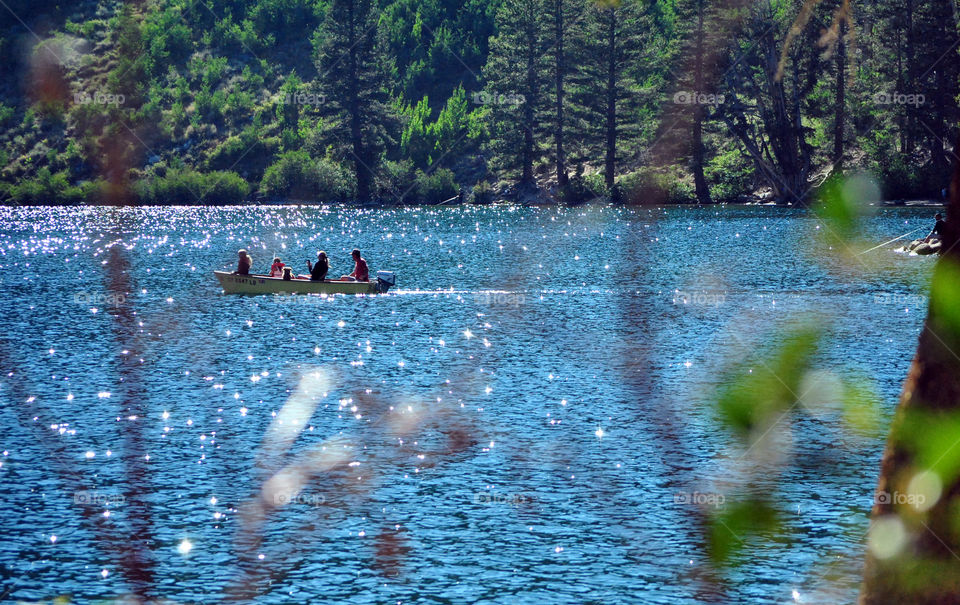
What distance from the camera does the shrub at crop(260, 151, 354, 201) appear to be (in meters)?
143

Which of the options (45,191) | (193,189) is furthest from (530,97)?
(45,191)

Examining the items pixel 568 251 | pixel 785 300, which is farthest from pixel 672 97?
pixel 785 300

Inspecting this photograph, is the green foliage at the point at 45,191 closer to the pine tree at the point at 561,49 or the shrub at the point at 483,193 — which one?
the shrub at the point at 483,193

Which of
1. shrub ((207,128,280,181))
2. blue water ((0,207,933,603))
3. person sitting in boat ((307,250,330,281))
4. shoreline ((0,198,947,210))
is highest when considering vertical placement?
shrub ((207,128,280,181))

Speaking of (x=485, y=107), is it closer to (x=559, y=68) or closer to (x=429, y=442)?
(x=559, y=68)

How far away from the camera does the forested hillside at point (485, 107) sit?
102938 mm

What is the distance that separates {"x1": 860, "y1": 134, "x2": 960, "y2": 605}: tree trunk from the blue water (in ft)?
20.1

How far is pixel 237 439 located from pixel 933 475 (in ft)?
60.3

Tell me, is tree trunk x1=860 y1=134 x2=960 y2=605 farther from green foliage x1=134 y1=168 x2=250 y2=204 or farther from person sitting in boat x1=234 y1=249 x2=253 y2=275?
green foliage x1=134 y1=168 x2=250 y2=204

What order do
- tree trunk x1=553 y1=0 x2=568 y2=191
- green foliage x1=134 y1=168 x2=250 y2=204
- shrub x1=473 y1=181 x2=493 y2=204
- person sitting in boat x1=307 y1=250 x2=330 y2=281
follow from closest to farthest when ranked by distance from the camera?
person sitting in boat x1=307 y1=250 x2=330 y2=281, tree trunk x1=553 y1=0 x2=568 y2=191, shrub x1=473 y1=181 x2=493 y2=204, green foliage x1=134 y1=168 x2=250 y2=204

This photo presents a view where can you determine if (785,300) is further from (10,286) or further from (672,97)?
(672,97)

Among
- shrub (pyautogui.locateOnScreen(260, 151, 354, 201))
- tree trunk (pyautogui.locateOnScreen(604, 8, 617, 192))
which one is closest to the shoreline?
shrub (pyautogui.locateOnScreen(260, 151, 354, 201))

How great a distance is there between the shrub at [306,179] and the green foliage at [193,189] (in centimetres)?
437

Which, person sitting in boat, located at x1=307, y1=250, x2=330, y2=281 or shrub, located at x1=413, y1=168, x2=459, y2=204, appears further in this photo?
shrub, located at x1=413, y1=168, x2=459, y2=204
